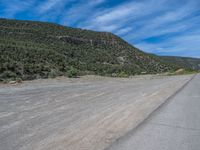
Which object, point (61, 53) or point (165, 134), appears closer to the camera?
point (165, 134)

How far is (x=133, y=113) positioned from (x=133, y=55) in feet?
284

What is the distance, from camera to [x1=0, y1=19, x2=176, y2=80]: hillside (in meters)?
39.9

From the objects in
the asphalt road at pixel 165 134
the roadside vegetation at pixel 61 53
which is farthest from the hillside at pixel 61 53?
the asphalt road at pixel 165 134

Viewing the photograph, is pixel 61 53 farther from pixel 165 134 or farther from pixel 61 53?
pixel 165 134

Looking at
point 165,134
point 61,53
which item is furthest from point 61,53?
point 165,134

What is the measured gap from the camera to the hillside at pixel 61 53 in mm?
39856

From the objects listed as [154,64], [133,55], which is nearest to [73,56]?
[133,55]

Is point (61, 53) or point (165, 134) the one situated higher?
point (61, 53)

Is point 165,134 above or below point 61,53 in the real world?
below

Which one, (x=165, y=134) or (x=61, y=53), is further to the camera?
(x=61, y=53)

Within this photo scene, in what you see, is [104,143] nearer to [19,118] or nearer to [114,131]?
[114,131]

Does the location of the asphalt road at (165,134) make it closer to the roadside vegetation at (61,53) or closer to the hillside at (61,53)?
the roadside vegetation at (61,53)

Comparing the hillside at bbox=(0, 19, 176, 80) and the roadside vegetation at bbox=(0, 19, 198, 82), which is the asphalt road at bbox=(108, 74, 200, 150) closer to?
the roadside vegetation at bbox=(0, 19, 198, 82)

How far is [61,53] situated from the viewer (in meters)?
65.2
